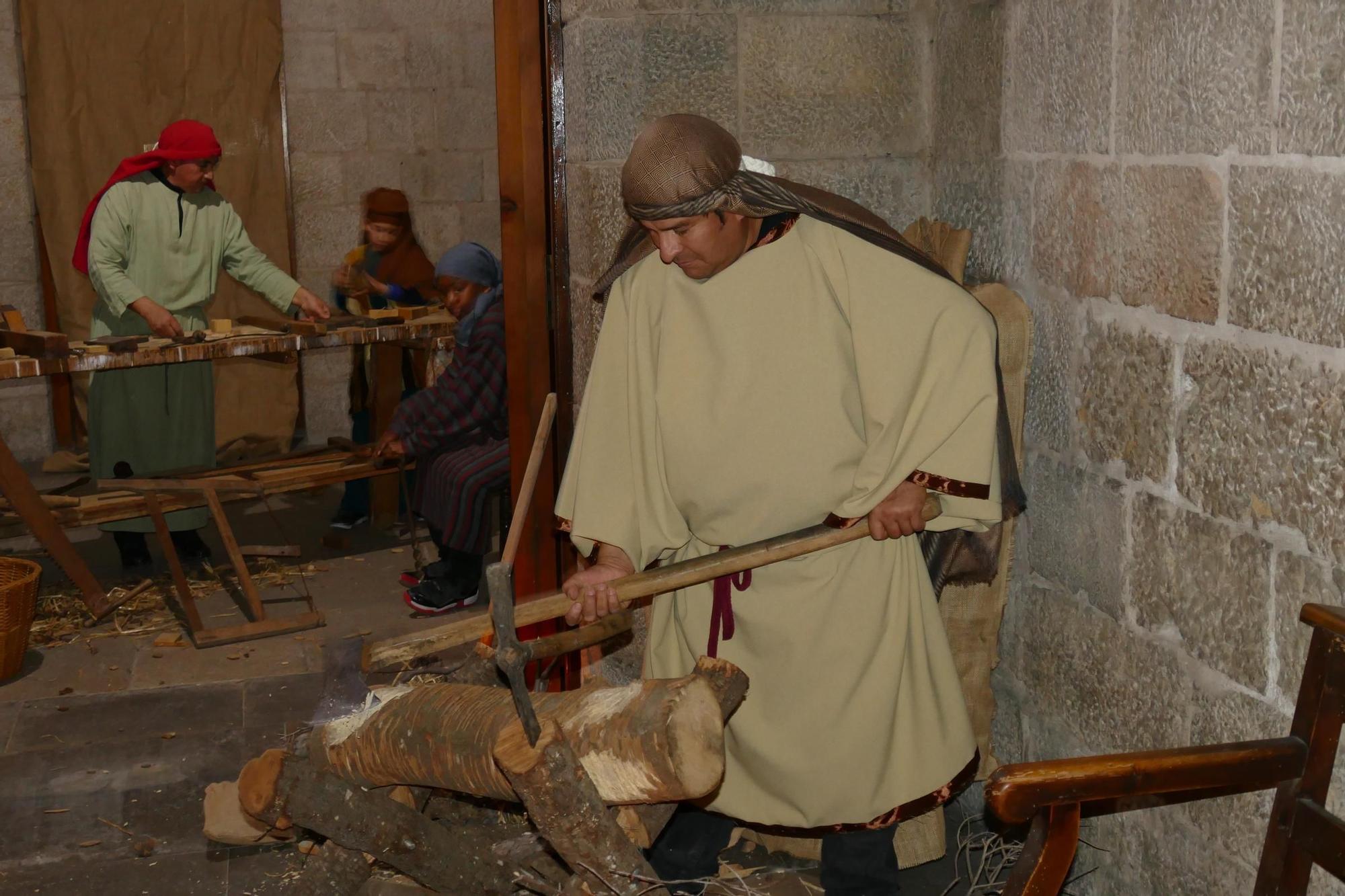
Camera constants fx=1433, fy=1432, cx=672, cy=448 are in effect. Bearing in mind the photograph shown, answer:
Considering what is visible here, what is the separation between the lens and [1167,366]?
302 cm

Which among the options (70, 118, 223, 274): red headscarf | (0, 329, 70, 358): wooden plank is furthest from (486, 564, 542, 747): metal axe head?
(70, 118, 223, 274): red headscarf

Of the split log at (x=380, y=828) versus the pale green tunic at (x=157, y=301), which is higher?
the pale green tunic at (x=157, y=301)

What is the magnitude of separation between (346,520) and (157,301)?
1533 mm

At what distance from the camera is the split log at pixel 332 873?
3301 mm

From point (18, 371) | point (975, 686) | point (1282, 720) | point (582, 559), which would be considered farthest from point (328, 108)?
point (1282, 720)

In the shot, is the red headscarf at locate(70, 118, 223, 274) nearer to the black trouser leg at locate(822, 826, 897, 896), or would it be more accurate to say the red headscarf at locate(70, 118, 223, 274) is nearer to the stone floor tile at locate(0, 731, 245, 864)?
the stone floor tile at locate(0, 731, 245, 864)

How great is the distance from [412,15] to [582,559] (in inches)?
→ 221

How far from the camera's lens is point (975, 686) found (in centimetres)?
377

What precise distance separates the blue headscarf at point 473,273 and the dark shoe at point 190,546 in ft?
6.73

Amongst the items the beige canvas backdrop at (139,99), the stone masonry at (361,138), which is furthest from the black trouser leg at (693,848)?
the beige canvas backdrop at (139,99)

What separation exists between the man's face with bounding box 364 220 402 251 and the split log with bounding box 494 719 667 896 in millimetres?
5941

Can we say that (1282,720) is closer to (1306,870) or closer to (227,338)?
(1306,870)

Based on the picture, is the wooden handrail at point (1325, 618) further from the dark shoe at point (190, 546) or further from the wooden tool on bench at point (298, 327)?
the dark shoe at point (190, 546)

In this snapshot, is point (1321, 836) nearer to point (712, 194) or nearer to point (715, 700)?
point (715, 700)
